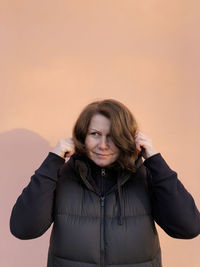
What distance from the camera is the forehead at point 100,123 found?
101 centimetres

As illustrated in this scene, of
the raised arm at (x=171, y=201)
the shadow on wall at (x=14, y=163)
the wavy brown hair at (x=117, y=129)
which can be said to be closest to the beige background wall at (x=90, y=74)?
the shadow on wall at (x=14, y=163)

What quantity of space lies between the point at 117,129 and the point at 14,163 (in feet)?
2.55

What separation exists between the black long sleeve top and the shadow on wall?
55 centimetres

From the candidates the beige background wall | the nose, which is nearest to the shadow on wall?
the beige background wall

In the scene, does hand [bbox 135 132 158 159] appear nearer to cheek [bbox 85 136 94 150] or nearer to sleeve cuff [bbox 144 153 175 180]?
sleeve cuff [bbox 144 153 175 180]

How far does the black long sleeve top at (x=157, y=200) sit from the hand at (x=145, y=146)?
2cm

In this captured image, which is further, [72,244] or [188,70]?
[188,70]

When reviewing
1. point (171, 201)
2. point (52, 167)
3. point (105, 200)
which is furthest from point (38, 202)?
point (171, 201)

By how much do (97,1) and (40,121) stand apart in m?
0.74

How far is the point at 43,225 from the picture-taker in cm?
100

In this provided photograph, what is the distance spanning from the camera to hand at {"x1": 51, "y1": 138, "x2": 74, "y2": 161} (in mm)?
1009

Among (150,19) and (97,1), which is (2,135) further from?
(150,19)

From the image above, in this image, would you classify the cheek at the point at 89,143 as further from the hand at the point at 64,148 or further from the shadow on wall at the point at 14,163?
the shadow on wall at the point at 14,163

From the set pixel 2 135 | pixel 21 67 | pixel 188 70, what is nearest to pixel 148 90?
pixel 188 70
